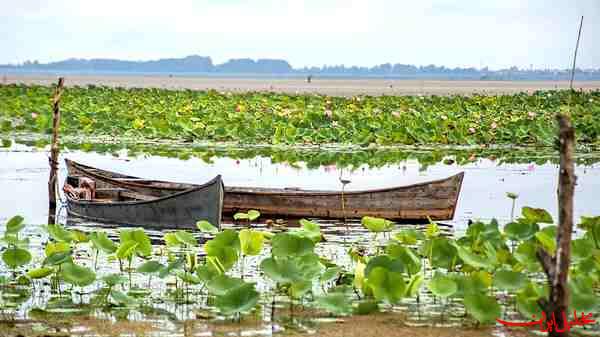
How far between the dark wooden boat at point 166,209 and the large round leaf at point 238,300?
3569 mm

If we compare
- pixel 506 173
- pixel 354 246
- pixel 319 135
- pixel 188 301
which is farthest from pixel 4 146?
pixel 188 301

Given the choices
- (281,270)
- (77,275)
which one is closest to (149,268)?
(77,275)

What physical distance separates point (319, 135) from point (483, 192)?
651 centimetres

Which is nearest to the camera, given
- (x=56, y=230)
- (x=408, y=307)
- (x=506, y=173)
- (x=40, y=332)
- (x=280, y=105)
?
(x=40, y=332)

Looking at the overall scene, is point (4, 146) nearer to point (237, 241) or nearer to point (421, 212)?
point (421, 212)

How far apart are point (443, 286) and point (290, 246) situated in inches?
39.1

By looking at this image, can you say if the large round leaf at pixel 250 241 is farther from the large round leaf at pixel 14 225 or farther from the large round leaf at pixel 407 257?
the large round leaf at pixel 14 225

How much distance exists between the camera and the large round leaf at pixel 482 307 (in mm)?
5848

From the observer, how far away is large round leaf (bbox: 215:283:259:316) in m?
5.95

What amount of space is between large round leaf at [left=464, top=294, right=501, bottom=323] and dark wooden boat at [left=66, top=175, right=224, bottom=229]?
402 centimetres

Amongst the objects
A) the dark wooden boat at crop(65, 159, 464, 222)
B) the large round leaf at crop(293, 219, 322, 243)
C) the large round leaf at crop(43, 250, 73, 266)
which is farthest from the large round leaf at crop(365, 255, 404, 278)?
the dark wooden boat at crop(65, 159, 464, 222)

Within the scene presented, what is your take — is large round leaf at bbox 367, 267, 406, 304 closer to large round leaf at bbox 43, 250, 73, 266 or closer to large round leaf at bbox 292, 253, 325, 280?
large round leaf at bbox 292, 253, 325, 280

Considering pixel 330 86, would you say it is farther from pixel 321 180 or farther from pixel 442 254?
pixel 442 254

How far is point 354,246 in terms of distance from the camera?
9000 mm
